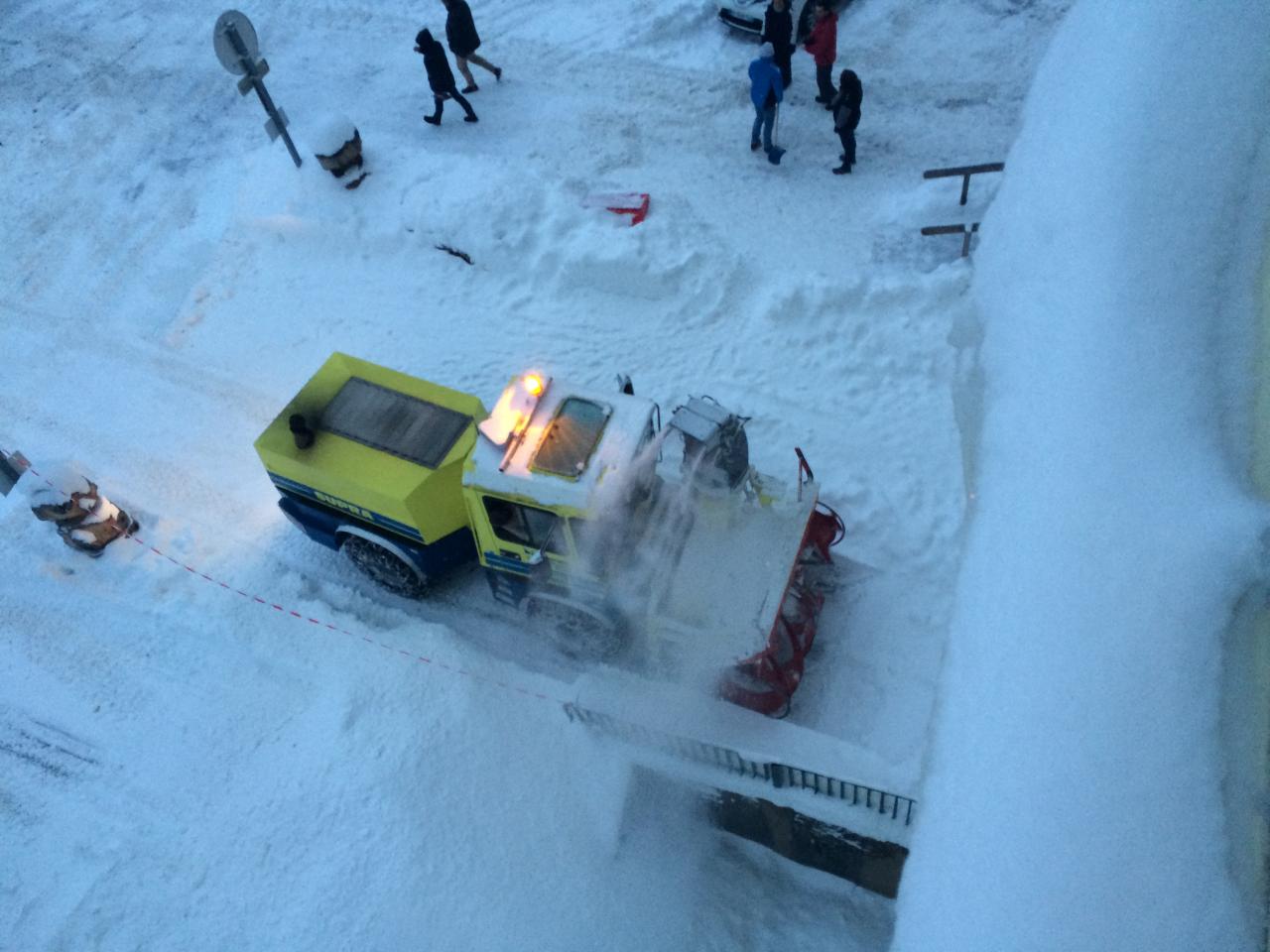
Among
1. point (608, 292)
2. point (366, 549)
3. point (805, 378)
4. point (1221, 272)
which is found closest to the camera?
point (1221, 272)

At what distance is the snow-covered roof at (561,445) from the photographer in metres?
6.26

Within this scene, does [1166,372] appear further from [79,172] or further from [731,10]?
[79,172]

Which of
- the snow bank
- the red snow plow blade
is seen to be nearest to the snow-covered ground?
the snow bank

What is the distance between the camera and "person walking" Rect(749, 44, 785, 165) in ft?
32.4

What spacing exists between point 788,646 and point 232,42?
26.8 feet

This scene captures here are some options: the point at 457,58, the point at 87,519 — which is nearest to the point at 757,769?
the point at 87,519

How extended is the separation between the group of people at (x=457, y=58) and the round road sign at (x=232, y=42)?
1.91 meters

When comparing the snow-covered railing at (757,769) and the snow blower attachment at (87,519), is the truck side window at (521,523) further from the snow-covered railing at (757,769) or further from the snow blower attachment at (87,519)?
the snow blower attachment at (87,519)

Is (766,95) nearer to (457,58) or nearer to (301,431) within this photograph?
(457,58)

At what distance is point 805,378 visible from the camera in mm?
8750

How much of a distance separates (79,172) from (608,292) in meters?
7.31

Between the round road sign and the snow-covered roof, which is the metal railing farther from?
the round road sign

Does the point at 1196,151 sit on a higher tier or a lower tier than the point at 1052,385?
higher

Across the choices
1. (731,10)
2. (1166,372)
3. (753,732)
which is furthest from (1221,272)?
(731,10)
